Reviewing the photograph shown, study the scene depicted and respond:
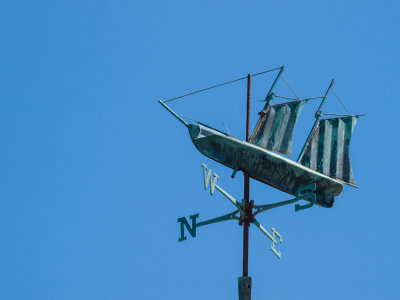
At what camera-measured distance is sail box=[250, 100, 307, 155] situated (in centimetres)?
1681

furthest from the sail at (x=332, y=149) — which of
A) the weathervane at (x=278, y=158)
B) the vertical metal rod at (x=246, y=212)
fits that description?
the vertical metal rod at (x=246, y=212)

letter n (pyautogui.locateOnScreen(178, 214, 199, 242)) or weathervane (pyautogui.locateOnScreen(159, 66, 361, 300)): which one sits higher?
weathervane (pyautogui.locateOnScreen(159, 66, 361, 300))

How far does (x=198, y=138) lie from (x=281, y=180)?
4.77 feet

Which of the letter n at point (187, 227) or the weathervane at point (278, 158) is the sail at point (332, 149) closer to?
the weathervane at point (278, 158)

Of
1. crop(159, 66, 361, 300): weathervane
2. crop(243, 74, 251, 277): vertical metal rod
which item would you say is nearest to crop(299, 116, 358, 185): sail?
crop(159, 66, 361, 300): weathervane

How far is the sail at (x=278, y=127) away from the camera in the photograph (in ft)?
55.2

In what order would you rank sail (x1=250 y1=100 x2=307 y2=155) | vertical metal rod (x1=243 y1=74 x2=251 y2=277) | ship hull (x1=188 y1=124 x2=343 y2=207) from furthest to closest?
sail (x1=250 y1=100 x2=307 y2=155)
ship hull (x1=188 y1=124 x2=343 y2=207)
vertical metal rod (x1=243 y1=74 x2=251 y2=277)

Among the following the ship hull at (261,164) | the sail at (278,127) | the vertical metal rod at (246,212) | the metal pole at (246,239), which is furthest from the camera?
the sail at (278,127)

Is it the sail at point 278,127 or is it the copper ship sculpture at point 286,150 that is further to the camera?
the sail at point 278,127

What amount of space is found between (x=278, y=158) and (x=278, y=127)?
58.3 inches

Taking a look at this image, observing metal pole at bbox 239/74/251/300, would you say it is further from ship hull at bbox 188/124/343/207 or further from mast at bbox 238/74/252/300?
ship hull at bbox 188/124/343/207

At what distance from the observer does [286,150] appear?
1722 cm

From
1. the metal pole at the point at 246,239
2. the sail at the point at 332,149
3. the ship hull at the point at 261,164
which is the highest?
the sail at the point at 332,149

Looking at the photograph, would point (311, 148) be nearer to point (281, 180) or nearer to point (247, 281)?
point (281, 180)
